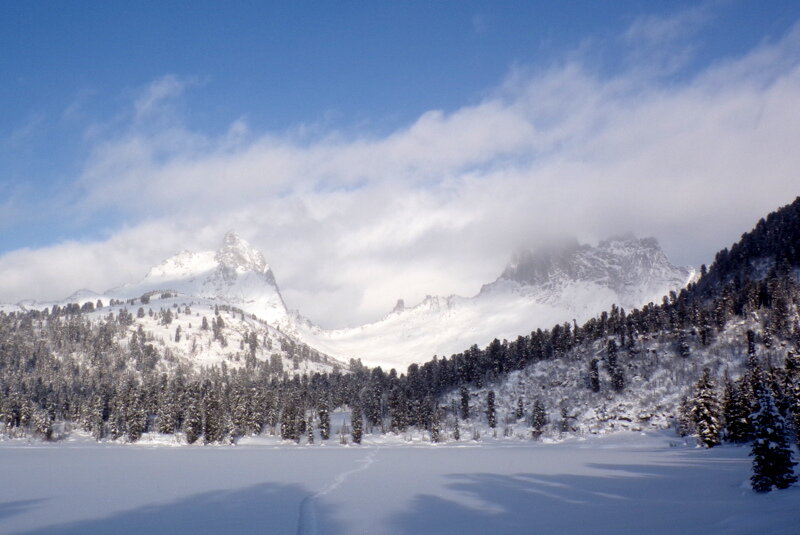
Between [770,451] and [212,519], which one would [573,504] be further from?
[212,519]

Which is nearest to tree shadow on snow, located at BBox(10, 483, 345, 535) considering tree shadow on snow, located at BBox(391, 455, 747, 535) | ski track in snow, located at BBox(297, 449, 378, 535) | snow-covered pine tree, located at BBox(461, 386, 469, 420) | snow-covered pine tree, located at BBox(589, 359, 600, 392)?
ski track in snow, located at BBox(297, 449, 378, 535)

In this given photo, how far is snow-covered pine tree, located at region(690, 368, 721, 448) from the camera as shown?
7088 cm

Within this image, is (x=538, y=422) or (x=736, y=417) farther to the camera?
(x=538, y=422)

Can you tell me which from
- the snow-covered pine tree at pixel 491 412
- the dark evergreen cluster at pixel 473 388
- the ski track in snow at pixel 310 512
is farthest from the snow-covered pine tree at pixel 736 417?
the snow-covered pine tree at pixel 491 412

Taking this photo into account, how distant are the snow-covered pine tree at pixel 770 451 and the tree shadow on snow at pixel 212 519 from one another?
1096 inches

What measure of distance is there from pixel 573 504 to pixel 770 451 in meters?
13.4

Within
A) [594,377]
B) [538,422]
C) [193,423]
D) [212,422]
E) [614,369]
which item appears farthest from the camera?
[614,369]

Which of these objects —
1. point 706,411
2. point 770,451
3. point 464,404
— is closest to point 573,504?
point 770,451

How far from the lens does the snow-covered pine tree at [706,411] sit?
233ft

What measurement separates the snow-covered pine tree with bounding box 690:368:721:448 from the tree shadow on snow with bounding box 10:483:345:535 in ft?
200

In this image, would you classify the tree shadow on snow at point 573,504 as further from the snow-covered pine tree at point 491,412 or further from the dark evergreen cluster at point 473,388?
the snow-covered pine tree at point 491,412

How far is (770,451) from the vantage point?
32312mm

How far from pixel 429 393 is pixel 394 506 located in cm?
14962

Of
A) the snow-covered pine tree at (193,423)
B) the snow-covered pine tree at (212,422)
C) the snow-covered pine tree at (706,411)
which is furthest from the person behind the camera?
the snow-covered pine tree at (193,423)
